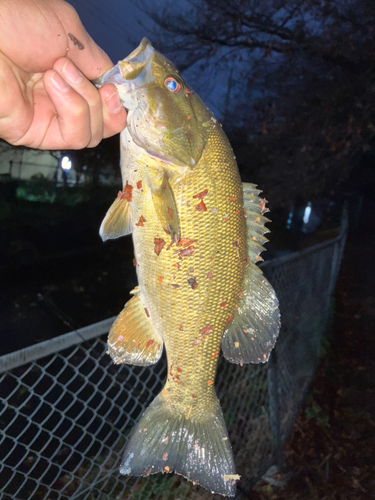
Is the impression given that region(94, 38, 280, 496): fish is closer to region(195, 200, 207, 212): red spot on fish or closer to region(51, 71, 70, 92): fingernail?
region(195, 200, 207, 212): red spot on fish

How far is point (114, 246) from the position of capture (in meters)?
9.70

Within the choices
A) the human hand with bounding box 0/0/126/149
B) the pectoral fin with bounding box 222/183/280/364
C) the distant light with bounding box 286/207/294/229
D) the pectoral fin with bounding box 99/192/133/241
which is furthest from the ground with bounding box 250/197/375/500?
the distant light with bounding box 286/207/294/229

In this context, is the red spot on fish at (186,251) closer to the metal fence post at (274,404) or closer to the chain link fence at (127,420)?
the chain link fence at (127,420)

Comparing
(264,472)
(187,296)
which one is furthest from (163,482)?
(187,296)

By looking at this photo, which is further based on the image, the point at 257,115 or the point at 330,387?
the point at 257,115

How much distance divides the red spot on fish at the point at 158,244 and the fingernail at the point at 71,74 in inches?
31.5

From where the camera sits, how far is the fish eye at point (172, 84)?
1.40 metres

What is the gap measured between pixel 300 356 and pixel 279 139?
7.29m

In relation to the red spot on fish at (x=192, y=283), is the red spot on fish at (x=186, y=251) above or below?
A: above

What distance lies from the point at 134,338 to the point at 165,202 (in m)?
0.89

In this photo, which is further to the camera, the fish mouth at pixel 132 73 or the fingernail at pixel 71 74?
the fish mouth at pixel 132 73

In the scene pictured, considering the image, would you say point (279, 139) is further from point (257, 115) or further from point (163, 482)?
point (163, 482)

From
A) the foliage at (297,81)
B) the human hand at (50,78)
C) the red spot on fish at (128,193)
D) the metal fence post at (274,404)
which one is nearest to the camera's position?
the human hand at (50,78)

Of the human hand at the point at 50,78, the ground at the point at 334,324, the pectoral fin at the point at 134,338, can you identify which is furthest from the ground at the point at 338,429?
the human hand at the point at 50,78
